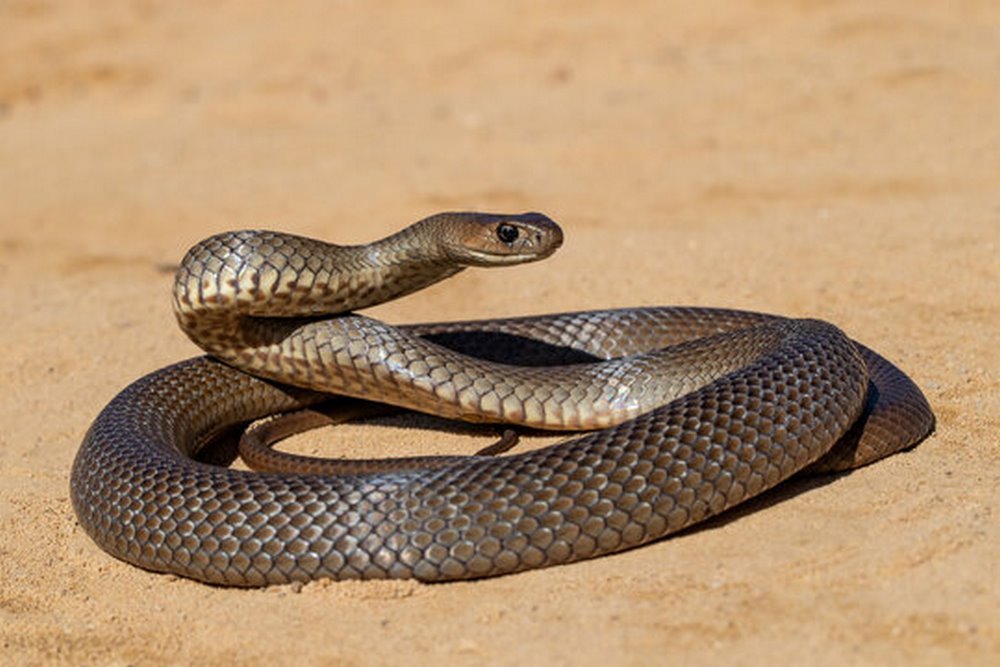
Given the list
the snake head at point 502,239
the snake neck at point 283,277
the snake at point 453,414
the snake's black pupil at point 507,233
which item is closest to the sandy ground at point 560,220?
the snake at point 453,414

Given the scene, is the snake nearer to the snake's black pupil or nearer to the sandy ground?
the snake's black pupil

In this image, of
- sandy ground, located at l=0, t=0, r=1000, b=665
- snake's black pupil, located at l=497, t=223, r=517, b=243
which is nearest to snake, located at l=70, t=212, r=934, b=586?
snake's black pupil, located at l=497, t=223, r=517, b=243

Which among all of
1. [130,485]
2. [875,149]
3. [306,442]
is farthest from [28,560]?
[875,149]

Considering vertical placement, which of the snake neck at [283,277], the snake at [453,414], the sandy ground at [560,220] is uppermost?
the snake neck at [283,277]

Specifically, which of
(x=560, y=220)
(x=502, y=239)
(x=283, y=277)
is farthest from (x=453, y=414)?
(x=560, y=220)

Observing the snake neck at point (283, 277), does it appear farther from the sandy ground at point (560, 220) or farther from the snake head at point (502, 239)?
the sandy ground at point (560, 220)
